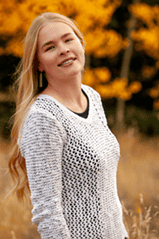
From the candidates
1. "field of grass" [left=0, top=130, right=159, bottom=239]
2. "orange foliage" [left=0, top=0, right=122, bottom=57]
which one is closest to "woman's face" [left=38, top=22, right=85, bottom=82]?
"field of grass" [left=0, top=130, right=159, bottom=239]

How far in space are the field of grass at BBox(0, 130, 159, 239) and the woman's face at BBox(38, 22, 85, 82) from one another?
0.66 m


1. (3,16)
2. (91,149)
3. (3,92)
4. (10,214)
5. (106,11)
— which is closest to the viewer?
(91,149)

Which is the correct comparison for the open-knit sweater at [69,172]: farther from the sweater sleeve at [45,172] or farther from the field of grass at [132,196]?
the field of grass at [132,196]

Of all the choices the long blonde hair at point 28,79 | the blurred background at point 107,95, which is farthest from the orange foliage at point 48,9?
the long blonde hair at point 28,79

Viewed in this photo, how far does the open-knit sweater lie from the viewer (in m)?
1.14

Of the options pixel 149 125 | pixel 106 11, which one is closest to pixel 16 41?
pixel 106 11

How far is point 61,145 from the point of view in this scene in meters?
1.18

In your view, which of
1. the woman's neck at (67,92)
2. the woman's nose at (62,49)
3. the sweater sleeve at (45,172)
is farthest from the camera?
the woman's neck at (67,92)

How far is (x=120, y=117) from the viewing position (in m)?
7.23

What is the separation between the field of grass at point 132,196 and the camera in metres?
2.76

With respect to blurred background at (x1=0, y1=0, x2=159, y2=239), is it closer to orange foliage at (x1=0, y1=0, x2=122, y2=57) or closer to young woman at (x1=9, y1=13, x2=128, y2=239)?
orange foliage at (x1=0, y1=0, x2=122, y2=57)

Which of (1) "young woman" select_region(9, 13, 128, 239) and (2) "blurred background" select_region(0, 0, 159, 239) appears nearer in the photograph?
(1) "young woman" select_region(9, 13, 128, 239)

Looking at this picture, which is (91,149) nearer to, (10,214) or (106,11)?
(10,214)

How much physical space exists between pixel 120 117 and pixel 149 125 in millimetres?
1726
